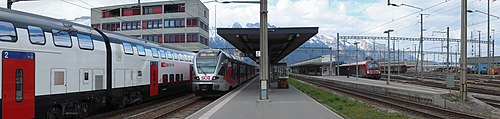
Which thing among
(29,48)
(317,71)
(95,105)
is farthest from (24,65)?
(317,71)

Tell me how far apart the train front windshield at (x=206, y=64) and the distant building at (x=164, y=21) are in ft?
123

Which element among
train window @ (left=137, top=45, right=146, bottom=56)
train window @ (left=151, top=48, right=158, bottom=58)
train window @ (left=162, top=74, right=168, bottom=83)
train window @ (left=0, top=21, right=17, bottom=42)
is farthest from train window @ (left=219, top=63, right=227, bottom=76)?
train window @ (left=0, top=21, right=17, bottom=42)

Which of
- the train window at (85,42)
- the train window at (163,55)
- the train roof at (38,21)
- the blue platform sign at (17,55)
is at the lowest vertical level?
the blue platform sign at (17,55)

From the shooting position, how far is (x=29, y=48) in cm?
1080

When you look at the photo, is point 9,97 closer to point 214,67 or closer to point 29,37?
point 29,37

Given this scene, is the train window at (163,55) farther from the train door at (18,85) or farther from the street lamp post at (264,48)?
the train door at (18,85)

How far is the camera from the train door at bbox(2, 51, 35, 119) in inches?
387

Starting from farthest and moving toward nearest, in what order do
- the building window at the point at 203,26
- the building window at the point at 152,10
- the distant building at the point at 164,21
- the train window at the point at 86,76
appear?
the building window at the point at 152,10 → the building window at the point at 203,26 → the distant building at the point at 164,21 → the train window at the point at 86,76

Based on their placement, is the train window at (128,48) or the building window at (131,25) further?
the building window at (131,25)

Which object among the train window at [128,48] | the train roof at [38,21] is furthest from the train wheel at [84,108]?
the train window at [128,48]

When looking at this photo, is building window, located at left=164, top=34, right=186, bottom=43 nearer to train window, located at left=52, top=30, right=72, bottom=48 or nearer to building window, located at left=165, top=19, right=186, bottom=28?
building window, located at left=165, top=19, right=186, bottom=28

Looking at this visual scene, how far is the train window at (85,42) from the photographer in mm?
13482

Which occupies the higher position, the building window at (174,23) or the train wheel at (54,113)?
the building window at (174,23)

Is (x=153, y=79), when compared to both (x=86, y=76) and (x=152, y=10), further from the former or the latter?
(x=152, y=10)
